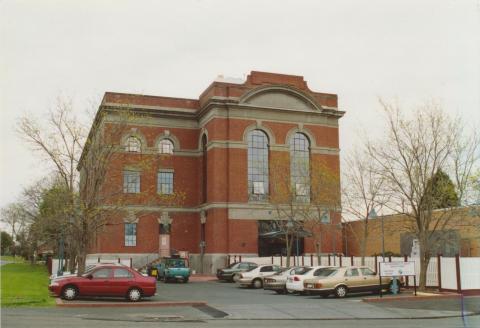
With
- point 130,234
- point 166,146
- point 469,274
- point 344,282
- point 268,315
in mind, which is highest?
point 166,146

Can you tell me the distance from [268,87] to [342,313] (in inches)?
1283

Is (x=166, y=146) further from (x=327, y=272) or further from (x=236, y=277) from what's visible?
(x=327, y=272)

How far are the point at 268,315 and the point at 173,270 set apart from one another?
19951mm

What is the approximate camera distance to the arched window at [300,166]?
45938 millimetres

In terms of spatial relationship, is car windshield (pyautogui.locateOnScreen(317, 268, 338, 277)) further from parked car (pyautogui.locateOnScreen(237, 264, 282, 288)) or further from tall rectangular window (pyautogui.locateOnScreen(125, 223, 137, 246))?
tall rectangular window (pyautogui.locateOnScreen(125, 223, 137, 246))

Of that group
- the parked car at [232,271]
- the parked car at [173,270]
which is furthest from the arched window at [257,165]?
the parked car at [173,270]

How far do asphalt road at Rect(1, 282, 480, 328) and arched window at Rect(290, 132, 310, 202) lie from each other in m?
20.3

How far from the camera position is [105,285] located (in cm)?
2358

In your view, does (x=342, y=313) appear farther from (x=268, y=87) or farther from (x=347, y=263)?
(x=268, y=87)

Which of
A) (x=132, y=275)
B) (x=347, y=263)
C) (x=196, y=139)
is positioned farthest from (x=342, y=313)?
(x=196, y=139)

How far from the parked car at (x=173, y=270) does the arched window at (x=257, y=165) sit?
12.1 metres

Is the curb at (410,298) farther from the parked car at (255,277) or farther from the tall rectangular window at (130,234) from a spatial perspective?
the tall rectangular window at (130,234)

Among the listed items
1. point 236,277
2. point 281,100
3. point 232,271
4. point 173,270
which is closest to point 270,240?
point 232,271

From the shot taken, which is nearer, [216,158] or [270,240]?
[216,158]
